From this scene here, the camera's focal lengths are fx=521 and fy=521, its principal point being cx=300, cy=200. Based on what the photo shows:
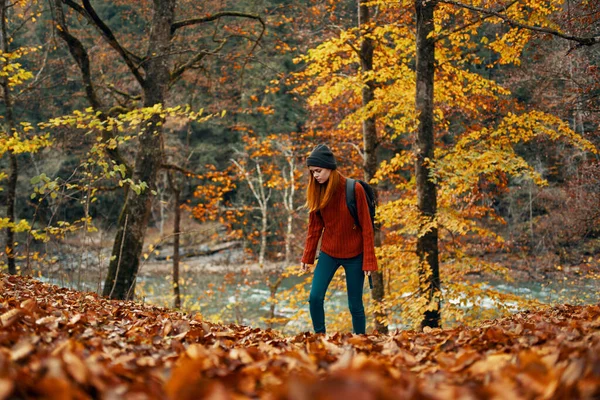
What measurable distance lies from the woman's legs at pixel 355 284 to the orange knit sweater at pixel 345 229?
0.26 ft

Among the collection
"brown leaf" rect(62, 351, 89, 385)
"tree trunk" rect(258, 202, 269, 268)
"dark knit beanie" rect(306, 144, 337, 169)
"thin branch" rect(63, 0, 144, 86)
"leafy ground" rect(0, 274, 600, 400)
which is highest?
"thin branch" rect(63, 0, 144, 86)

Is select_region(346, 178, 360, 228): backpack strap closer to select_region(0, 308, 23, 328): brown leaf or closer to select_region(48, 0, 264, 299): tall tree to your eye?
select_region(0, 308, 23, 328): brown leaf

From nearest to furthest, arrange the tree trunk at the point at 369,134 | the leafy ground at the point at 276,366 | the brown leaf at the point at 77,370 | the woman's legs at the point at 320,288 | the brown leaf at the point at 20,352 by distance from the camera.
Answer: the leafy ground at the point at 276,366 → the brown leaf at the point at 77,370 → the brown leaf at the point at 20,352 → the woman's legs at the point at 320,288 → the tree trunk at the point at 369,134

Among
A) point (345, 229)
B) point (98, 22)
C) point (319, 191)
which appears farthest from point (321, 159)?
point (98, 22)

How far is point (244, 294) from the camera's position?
21.6 meters

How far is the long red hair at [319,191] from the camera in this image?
498 centimetres

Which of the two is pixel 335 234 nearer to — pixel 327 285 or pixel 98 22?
pixel 327 285

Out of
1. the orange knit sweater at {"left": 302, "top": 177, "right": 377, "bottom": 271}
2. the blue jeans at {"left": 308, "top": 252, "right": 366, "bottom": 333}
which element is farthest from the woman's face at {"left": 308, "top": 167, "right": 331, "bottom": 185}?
the blue jeans at {"left": 308, "top": 252, "right": 366, "bottom": 333}

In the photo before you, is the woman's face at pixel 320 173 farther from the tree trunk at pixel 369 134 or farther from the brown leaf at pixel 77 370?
the tree trunk at pixel 369 134

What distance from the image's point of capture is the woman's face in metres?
4.95

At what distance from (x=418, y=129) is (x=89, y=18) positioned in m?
5.88

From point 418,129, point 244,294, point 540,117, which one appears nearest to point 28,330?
point 418,129

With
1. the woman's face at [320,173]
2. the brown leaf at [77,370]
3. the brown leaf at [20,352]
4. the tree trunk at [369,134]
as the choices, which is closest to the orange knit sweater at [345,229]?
the woman's face at [320,173]

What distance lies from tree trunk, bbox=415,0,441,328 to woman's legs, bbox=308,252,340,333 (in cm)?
366
